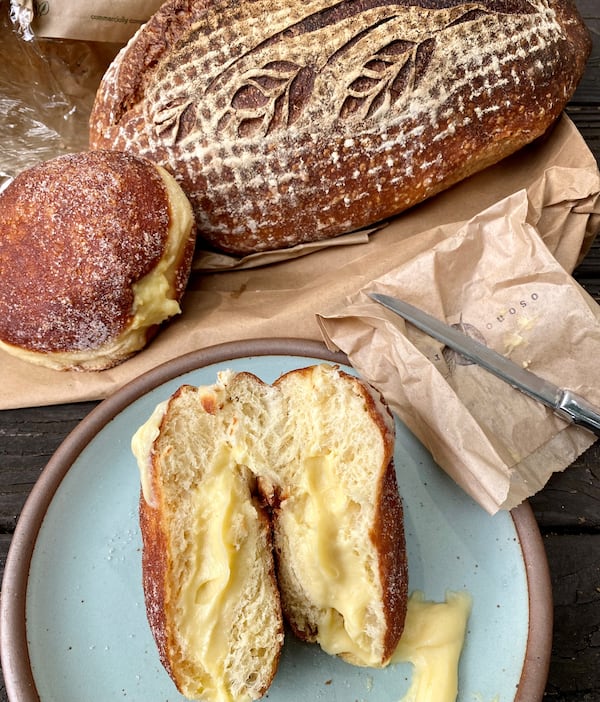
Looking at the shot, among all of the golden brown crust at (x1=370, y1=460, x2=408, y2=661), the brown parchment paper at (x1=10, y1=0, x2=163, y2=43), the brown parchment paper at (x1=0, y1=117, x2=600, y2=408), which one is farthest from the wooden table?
the brown parchment paper at (x1=10, y1=0, x2=163, y2=43)

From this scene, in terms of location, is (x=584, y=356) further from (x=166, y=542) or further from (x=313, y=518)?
(x=166, y=542)

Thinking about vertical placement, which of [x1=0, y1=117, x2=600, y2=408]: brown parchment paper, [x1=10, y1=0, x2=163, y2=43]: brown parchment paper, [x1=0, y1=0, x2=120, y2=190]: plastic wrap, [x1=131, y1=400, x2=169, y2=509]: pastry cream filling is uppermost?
[x1=10, y1=0, x2=163, y2=43]: brown parchment paper

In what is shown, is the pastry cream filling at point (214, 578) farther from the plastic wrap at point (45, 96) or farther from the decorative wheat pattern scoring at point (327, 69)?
the plastic wrap at point (45, 96)

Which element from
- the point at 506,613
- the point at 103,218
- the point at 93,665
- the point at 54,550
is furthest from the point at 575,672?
the point at 103,218

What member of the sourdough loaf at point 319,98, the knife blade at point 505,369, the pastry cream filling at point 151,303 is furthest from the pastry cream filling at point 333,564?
the sourdough loaf at point 319,98

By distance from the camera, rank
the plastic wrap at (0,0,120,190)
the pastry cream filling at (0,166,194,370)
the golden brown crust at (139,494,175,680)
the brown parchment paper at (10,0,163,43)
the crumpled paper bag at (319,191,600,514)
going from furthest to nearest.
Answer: the plastic wrap at (0,0,120,190) → the brown parchment paper at (10,0,163,43) → the pastry cream filling at (0,166,194,370) → the crumpled paper bag at (319,191,600,514) → the golden brown crust at (139,494,175,680)

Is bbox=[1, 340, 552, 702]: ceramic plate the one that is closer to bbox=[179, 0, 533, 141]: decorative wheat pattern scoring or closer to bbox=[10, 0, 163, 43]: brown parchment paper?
bbox=[179, 0, 533, 141]: decorative wheat pattern scoring
